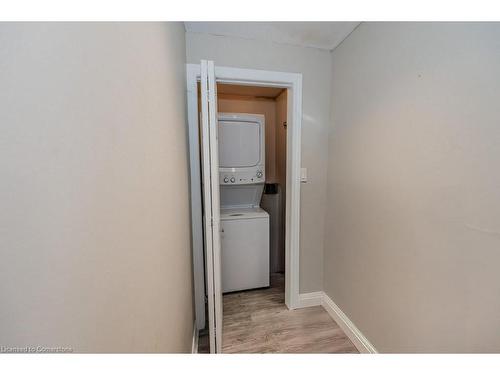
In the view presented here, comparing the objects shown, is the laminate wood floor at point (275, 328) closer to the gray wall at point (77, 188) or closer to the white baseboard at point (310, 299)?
the white baseboard at point (310, 299)

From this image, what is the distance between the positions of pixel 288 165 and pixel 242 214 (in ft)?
2.49

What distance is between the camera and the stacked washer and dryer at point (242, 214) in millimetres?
2148

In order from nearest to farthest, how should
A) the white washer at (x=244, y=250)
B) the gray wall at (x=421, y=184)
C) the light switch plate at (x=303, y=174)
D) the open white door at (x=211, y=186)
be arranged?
the gray wall at (x=421, y=184), the open white door at (x=211, y=186), the light switch plate at (x=303, y=174), the white washer at (x=244, y=250)

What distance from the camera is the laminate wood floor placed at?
1.53 m

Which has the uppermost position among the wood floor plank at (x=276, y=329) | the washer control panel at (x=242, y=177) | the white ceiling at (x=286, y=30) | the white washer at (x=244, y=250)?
the white ceiling at (x=286, y=30)

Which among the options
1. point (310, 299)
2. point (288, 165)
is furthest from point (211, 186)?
point (310, 299)

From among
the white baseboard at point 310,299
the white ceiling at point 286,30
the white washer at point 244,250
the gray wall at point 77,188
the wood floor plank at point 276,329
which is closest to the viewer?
the gray wall at point 77,188

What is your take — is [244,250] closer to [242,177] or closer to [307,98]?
[242,177]

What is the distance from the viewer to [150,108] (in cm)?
71

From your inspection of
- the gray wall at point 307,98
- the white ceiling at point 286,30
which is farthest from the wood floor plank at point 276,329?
the white ceiling at point 286,30

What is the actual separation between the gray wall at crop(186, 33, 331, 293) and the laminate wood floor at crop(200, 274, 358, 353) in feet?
0.88

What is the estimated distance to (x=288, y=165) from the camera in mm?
1857

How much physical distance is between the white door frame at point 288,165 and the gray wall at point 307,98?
0.06m
